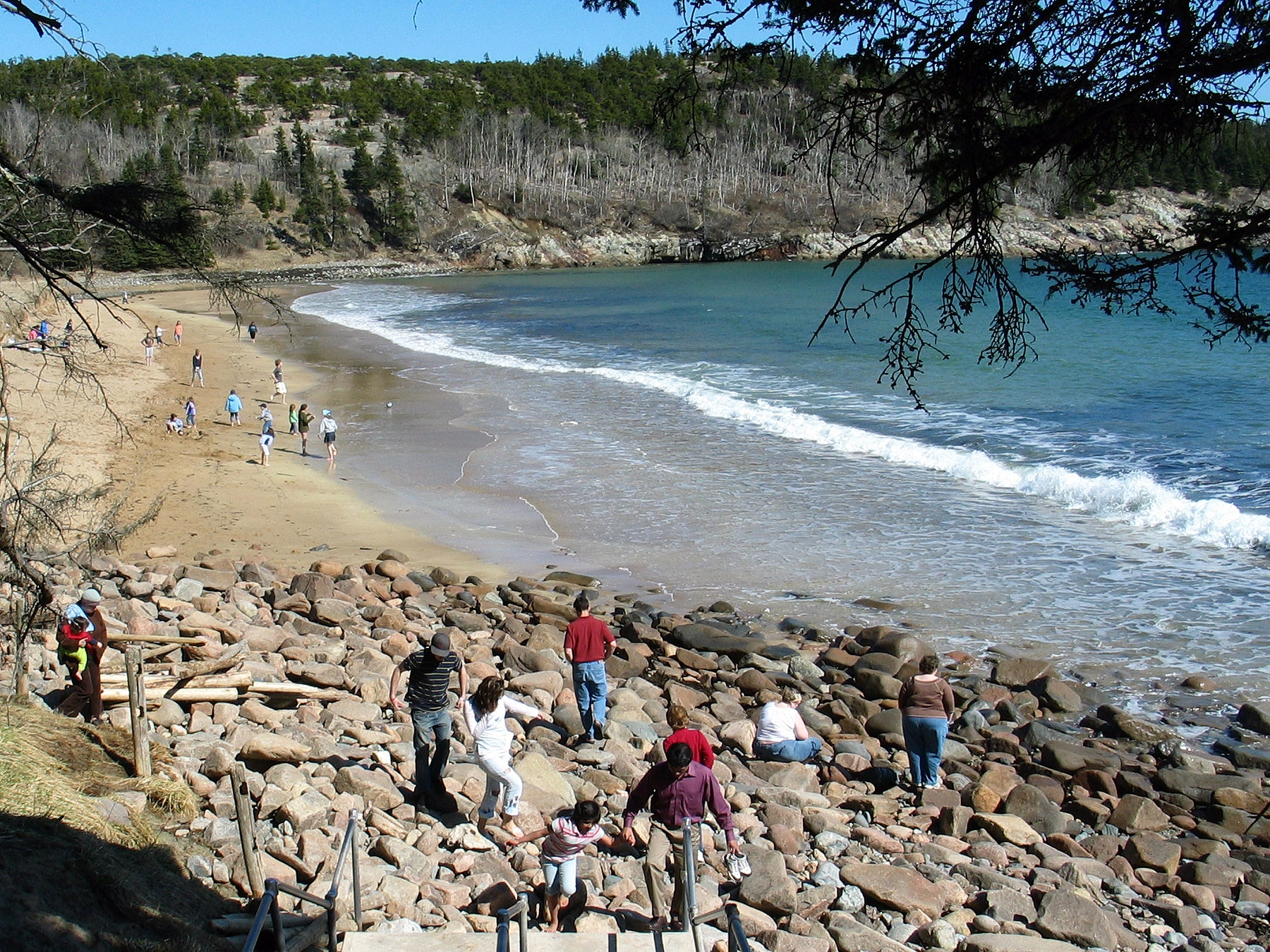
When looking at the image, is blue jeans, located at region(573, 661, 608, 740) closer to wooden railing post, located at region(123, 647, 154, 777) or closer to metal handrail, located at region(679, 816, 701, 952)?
wooden railing post, located at region(123, 647, 154, 777)

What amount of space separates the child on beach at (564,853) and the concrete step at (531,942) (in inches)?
21.5

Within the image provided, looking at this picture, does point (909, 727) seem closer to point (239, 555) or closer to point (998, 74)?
point (998, 74)

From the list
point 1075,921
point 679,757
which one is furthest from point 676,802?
point 1075,921

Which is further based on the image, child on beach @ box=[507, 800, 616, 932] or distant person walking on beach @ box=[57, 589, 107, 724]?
distant person walking on beach @ box=[57, 589, 107, 724]

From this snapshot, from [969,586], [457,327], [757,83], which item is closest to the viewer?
[757,83]

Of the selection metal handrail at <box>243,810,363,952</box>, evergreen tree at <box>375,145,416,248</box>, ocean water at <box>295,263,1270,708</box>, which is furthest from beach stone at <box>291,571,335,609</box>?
evergreen tree at <box>375,145,416,248</box>

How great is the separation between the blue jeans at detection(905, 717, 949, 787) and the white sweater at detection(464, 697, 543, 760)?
324 cm

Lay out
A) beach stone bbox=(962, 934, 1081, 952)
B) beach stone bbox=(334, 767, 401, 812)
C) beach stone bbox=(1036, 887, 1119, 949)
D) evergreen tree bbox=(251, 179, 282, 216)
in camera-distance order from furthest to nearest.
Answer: evergreen tree bbox=(251, 179, 282, 216) < beach stone bbox=(334, 767, 401, 812) < beach stone bbox=(1036, 887, 1119, 949) < beach stone bbox=(962, 934, 1081, 952)

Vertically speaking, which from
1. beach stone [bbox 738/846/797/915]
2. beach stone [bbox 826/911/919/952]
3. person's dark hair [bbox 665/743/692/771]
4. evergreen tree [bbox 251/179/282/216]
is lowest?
beach stone [bbox 826/911/919/952]

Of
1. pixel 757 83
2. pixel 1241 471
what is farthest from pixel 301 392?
pixel 757 83

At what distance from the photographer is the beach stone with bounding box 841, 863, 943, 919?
6.18 m

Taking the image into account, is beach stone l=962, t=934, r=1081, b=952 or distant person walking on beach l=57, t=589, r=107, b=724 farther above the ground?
distant person walking on beach l=57, t=589, r=107, b=724

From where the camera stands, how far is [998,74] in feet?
16.1

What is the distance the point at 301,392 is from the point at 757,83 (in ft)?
88.8
